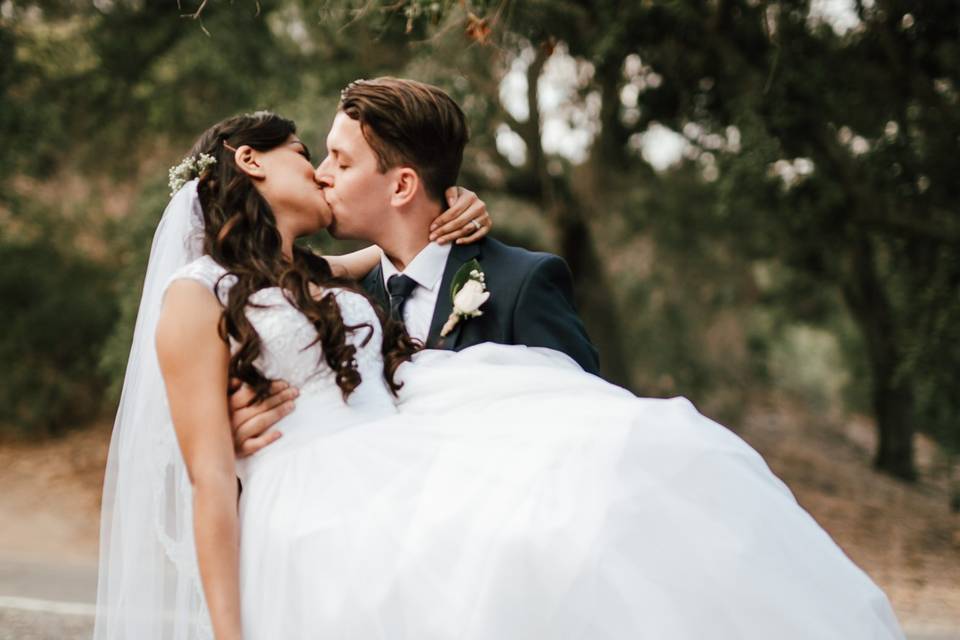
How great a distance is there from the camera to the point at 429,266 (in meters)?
3.30

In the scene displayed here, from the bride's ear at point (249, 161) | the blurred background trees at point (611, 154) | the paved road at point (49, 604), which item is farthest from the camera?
the blurred background trees at point (611, 154)

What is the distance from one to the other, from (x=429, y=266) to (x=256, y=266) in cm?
74

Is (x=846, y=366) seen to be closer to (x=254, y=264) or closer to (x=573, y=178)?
(x=573, y=178)

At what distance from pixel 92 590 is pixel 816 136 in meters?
8.09

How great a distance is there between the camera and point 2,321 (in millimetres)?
13617

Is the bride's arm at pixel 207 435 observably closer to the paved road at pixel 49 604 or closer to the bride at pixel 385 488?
the bride at pixel 385 488

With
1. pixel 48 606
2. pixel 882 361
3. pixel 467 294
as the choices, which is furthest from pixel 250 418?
pixel 882 361

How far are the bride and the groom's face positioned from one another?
6.6 inches

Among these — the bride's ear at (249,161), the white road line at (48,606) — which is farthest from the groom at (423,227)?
the white road line at (48,606)

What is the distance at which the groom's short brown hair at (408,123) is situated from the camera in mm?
3145

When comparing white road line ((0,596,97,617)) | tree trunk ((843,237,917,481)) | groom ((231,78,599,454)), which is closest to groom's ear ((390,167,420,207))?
groom ((231,78,599,454))

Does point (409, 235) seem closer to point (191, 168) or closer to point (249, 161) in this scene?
point (249, 161)

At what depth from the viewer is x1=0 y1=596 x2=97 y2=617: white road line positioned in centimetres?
672

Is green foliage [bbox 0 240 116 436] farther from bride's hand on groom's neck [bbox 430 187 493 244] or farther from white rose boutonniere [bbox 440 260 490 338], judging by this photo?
white rose boutonniere [bbox 440 260 490 338]
